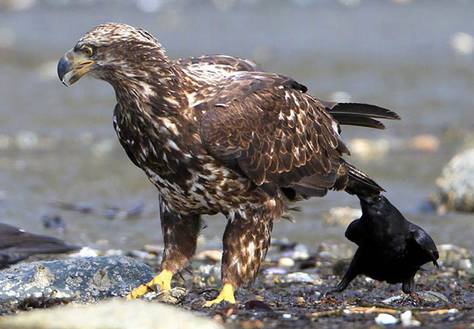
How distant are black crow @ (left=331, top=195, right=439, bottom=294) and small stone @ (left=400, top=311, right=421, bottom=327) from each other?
1589 mm

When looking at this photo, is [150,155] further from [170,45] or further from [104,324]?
[170,45]

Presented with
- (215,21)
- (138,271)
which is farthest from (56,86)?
(138,271)

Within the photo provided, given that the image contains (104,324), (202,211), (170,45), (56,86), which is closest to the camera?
(104,324)

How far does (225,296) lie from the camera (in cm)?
755

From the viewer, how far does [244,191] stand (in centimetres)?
762

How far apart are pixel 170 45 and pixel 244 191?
1422 cm

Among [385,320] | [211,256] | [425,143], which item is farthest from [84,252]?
[425,143]

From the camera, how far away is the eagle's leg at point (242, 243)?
25.2 feet

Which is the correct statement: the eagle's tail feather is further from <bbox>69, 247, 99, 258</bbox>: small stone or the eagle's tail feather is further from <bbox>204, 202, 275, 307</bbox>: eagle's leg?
<bbox>69, 247, 99, 258</bbox>: small stone

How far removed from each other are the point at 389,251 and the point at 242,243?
1226 mm

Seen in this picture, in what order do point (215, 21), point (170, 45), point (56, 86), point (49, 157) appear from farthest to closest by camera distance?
point (215, 21), point (170, 45), point (56, 86), point (49, 157)

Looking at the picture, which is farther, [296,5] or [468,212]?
[296,5]

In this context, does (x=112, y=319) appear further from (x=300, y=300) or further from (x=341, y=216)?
(x=341, y=216)

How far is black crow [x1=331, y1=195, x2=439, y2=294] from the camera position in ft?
27.3
